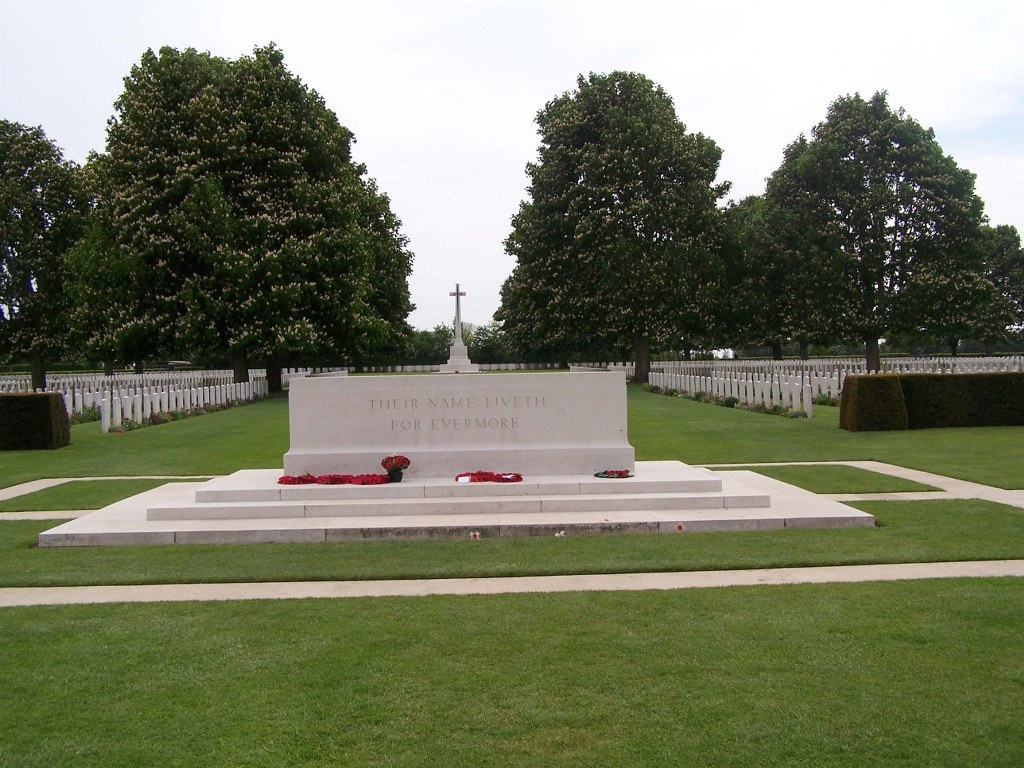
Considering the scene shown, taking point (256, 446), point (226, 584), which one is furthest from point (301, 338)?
point (226, 584)

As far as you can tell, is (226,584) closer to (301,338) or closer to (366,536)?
(366,536)

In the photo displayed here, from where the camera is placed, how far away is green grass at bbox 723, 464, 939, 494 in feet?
33.3

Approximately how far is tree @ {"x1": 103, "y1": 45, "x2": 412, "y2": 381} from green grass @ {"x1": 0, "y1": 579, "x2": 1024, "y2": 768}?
23.6 m

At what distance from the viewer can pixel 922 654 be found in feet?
14.9

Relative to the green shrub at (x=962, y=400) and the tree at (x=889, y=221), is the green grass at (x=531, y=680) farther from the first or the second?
the tree at (x=889, y=221)

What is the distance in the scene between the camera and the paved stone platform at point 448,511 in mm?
Result: 7859

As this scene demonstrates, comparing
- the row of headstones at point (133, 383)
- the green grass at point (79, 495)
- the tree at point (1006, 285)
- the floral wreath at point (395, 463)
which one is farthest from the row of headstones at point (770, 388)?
the tree at point (1006, 285)

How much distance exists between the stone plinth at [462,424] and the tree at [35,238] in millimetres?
29109

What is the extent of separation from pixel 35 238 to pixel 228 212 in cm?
1297

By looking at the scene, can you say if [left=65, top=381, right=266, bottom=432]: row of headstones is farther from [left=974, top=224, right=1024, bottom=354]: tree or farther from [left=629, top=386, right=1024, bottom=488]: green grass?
[left=974, top=224, right=1024, bottom=354]: tree

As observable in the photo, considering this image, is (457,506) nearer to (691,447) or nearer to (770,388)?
(691,447)

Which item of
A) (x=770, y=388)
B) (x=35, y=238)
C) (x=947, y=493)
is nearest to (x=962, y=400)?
(x=770, y=388)

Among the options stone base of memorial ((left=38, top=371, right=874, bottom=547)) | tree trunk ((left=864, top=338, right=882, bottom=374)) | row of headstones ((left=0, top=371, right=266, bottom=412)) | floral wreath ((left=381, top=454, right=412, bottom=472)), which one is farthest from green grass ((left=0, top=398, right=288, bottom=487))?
tree trunk ((left=864, top=338, right=882, bottom=374))

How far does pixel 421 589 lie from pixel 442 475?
3.58 meters
